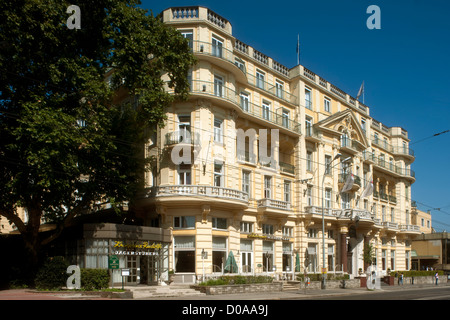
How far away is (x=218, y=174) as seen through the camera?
111 ft

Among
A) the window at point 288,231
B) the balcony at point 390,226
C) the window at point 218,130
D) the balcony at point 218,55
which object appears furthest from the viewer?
the balcony at point 390,226

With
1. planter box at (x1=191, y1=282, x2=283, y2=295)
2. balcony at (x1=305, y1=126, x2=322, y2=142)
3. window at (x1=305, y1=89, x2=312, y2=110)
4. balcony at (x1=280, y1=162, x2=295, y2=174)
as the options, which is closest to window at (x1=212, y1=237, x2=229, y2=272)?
planter box at (x1=191, y1=282, x2=283, y2=295)

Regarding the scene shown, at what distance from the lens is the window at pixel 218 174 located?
33.9 metres

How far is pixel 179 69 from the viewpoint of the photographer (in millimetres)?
28453

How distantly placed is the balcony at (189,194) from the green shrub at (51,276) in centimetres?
830

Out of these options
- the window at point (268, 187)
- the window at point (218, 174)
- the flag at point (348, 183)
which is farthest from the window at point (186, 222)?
the flag at point (348, 183)

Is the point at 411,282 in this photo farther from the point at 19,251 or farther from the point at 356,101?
the point at 19,251

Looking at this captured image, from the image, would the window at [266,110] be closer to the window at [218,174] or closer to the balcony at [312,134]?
the balcony at [312,134]

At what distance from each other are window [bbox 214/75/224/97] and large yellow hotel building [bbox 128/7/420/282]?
0.27ft

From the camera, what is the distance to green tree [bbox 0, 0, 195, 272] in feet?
74.0

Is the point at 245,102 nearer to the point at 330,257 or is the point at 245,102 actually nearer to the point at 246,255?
the point at 246,255

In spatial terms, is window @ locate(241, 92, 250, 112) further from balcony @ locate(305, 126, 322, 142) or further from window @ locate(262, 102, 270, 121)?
balcony @ locate(305, 126, 322, 142)

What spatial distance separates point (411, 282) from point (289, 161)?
23055 mm

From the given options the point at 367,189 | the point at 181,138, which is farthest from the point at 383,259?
the point at 181,138
